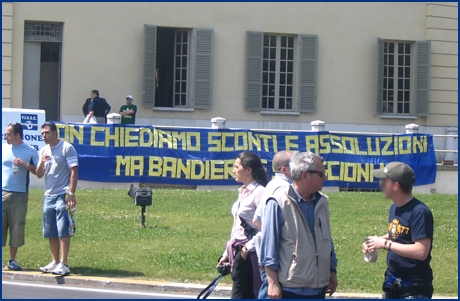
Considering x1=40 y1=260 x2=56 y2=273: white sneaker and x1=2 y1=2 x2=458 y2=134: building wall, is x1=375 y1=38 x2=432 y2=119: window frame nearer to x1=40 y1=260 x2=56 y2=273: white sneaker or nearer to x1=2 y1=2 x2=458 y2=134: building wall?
x1=2 y1=2 x2=458 y2=134: building wall

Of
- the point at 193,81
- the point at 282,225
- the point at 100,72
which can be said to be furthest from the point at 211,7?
the point at 282,225

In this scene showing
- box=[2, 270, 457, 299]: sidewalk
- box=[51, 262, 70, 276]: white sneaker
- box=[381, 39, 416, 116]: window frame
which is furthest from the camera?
box=[381, 39, 416, 116]: window frame

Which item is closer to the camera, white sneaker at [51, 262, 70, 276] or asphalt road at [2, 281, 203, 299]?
asphalt road at [2, 281, 203, 299]

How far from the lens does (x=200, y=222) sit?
14.2m

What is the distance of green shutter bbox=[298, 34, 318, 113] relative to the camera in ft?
80.3

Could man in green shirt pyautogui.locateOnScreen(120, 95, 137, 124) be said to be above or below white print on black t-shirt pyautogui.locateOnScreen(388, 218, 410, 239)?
above

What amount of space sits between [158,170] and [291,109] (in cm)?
674

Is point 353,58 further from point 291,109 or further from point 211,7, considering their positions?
point 211,7

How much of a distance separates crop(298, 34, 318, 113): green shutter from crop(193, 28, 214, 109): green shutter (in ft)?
9.58

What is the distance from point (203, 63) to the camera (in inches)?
938

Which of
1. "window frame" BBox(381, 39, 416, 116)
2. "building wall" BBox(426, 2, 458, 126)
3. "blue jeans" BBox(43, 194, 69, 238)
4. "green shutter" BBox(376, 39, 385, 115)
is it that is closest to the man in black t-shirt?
"blue jeans" BBox(43, 194, 69, 238)

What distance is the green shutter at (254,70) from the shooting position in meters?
24.1

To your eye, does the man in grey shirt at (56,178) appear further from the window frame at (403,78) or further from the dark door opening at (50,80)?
the window frame at (403,78)

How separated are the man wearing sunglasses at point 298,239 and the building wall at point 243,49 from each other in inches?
707
